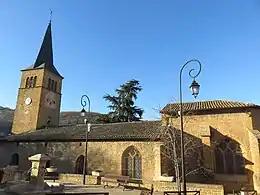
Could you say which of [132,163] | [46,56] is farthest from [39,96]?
[132,163]

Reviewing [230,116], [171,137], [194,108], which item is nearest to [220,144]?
[230,116]

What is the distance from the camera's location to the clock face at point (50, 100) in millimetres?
33344

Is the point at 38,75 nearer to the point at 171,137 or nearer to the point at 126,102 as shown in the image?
the point at 126,102

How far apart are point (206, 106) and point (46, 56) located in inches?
1085

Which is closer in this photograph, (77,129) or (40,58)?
(77,129)

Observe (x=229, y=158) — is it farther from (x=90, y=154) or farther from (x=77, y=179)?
(x=77, y=179)

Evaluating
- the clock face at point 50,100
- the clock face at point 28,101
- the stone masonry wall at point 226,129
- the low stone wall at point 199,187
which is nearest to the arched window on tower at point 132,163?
the low stone wall at point 199,187

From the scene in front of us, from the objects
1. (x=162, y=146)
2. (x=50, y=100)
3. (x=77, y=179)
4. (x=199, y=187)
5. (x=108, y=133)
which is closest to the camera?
(x=199, y=187)

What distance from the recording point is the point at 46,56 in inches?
1431

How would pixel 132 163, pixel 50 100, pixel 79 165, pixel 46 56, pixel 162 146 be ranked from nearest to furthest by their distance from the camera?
pixel 162 146
pixel 132 163
pixel 79 165
pixel 50 100
pixel 46 56

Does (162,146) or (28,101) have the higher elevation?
(28,101)

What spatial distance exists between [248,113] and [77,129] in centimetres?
1816

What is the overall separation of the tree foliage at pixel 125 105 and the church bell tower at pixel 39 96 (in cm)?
975

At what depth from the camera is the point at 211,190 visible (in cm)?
1319
